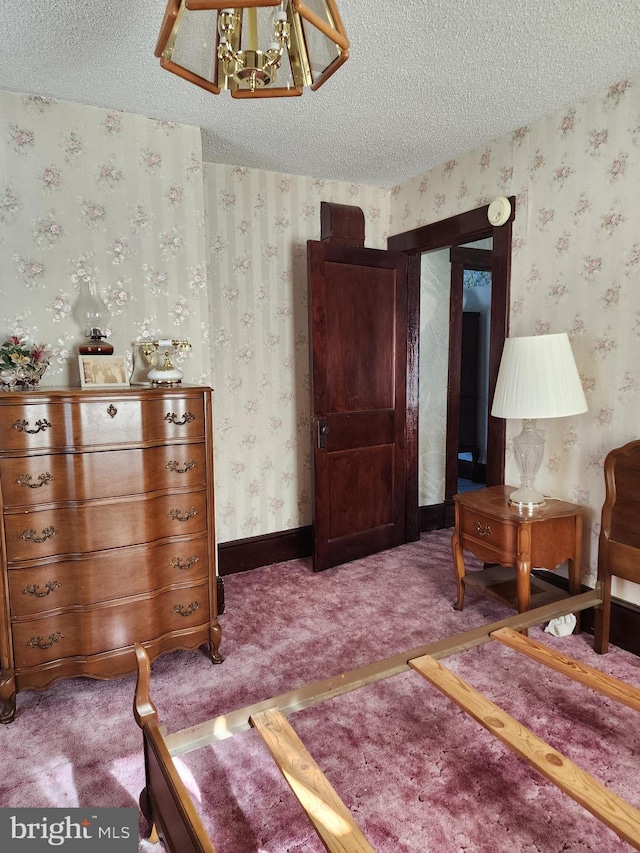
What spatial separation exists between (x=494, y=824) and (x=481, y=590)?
1.29 metres

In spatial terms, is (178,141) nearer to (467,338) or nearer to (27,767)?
(27,767)

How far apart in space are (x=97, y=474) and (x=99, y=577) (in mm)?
Answer: 402

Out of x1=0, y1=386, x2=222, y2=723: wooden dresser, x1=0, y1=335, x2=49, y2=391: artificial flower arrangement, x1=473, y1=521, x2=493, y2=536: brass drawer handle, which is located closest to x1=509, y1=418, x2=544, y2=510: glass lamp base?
x1=473, y1=521, x2=493, y2=536: brass drawer handle

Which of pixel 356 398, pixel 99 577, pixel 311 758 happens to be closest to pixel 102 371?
pixel 99 577

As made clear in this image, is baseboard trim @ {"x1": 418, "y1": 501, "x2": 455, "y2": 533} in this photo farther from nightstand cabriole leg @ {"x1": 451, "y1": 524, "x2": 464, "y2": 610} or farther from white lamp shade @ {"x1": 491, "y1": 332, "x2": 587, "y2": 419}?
white lamp shade @ {"x1": 491, "y1": 332, "x2": 587, "y2": 419}

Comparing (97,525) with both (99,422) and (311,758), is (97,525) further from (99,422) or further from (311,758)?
(311,758)

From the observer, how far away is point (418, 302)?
3.87 m

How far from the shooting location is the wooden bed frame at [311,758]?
1086mm

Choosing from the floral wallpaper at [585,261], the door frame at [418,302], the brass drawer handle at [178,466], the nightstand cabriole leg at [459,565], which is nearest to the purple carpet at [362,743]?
the nightstand cabriole leg at [459,565]

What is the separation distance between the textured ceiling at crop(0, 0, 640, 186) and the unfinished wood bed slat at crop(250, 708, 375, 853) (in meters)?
2.20

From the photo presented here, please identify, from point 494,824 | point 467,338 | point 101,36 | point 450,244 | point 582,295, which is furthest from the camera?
point 467,338

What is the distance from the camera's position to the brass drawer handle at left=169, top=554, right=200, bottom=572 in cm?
228

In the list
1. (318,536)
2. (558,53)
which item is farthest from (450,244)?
(318,536)

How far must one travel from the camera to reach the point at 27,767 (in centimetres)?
178
